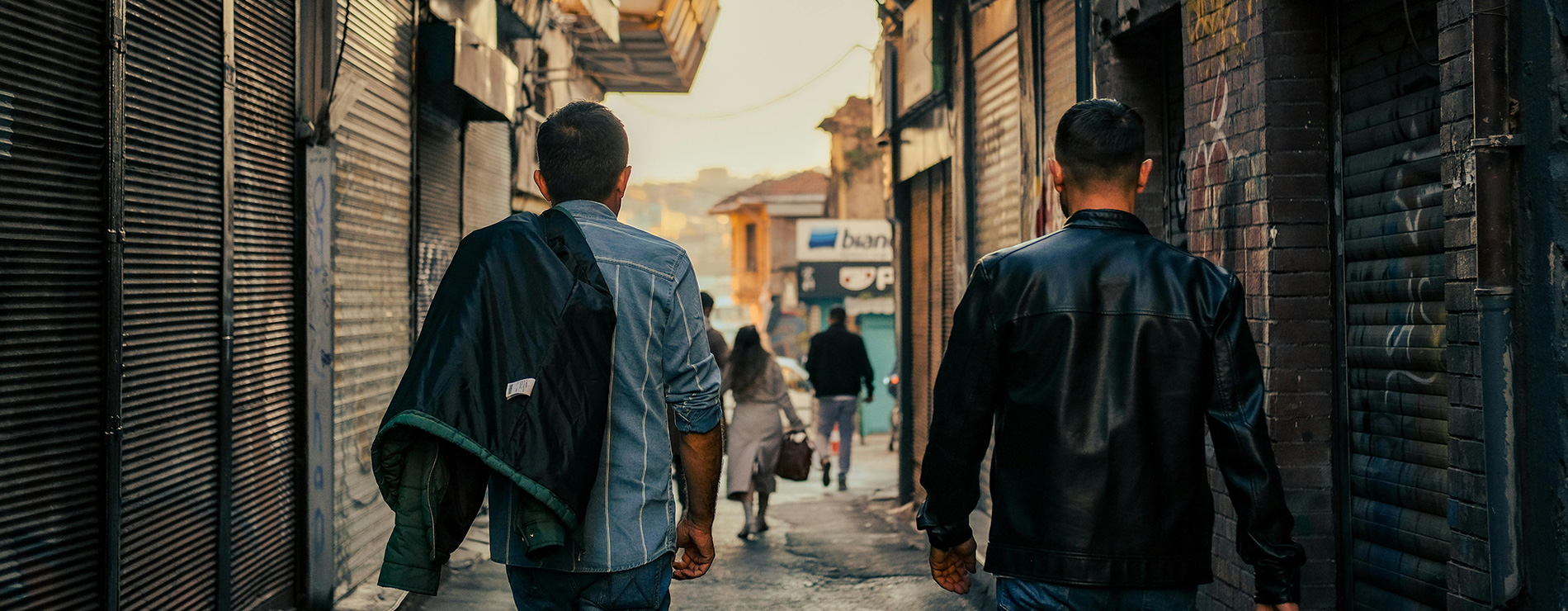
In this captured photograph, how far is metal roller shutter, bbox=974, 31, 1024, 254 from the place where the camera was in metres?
8.73

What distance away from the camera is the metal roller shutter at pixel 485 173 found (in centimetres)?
1138

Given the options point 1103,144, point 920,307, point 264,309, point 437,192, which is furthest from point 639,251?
point 920,307

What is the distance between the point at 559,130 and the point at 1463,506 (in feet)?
8.45

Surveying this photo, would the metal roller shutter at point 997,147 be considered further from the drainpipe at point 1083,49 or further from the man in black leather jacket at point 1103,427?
the man in black leather jacket at point 1103,427

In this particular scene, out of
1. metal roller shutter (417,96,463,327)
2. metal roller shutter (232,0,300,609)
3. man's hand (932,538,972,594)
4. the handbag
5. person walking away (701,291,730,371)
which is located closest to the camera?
man's hand (932,538,972,594)

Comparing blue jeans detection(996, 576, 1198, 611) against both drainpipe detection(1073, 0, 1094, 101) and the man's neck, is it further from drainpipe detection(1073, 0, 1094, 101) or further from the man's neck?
drainpipe detection(1073, 0, 1094, 101)

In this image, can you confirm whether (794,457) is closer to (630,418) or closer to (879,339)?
(630,418)

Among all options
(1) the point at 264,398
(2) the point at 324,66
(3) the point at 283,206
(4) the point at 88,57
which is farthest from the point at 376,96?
(4) the point at 88,57

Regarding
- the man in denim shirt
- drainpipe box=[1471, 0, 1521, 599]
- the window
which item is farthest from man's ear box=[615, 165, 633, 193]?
the window

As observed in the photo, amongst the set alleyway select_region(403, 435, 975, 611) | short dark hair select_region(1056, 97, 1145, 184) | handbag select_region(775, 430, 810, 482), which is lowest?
alleyway select_region(403, 435, 975, 611)

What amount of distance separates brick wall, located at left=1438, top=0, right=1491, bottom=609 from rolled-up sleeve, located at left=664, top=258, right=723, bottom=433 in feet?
6.56

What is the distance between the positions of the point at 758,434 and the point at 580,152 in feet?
24.3

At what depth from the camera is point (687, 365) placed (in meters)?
2.79

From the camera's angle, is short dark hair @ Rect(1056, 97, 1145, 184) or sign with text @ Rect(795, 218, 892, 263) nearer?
short dark hair @ Rect(1056, 97, 1145, 184)
